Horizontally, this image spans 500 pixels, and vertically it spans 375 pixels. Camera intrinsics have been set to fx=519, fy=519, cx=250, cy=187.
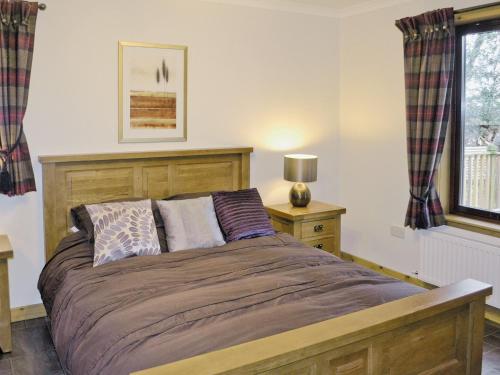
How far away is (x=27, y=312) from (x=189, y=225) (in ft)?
4.32

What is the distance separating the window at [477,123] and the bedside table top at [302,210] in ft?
3.06

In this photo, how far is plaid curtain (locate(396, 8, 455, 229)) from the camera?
3.65 metres

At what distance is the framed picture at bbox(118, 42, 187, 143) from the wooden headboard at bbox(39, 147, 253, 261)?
0.18 metres

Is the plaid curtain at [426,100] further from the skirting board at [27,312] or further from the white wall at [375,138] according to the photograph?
the skirting board at [27,312]

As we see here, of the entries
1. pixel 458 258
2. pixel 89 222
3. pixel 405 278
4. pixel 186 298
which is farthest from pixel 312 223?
pixel 186 298

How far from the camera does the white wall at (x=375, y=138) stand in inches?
168

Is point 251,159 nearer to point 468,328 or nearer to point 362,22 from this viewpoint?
point 362,22

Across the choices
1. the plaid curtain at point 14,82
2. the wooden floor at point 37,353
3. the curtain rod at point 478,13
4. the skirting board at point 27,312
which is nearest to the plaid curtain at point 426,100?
the curtain rod at point 478,13

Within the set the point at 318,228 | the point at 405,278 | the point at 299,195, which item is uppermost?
the point at 299,195

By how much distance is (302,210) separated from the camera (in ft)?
13.8

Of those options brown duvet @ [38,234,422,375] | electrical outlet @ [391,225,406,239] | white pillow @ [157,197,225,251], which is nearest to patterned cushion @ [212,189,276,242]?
white pillow @ [157,197,225,251]

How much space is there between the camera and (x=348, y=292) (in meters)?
2.60

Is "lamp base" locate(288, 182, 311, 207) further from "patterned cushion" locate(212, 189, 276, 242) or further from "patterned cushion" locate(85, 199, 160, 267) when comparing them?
"patterned cushion" locate(85, 199, 160, 267)

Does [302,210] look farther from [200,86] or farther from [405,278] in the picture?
[200,86]
